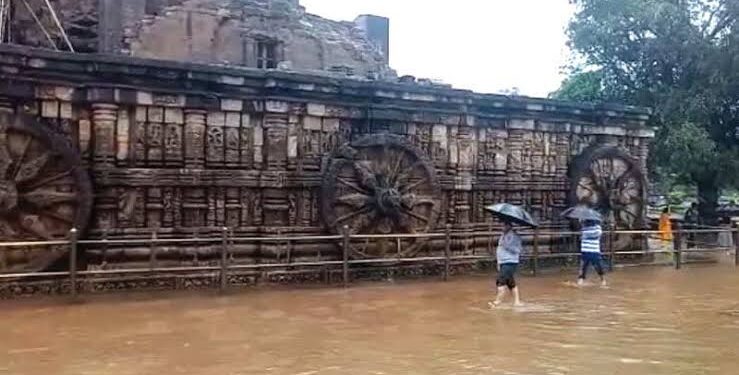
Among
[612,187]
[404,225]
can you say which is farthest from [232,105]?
[612,187]

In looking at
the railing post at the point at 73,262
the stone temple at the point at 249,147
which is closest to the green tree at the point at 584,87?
the stone temple at the point at 249,147

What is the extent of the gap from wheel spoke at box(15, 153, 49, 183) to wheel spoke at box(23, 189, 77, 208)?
22 centimetres

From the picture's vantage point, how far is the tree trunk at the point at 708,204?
811 inches

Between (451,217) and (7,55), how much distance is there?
747 centimetres

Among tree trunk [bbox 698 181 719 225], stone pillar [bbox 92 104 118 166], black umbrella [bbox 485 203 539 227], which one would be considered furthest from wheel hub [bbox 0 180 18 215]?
tree trunk [bbox 698 181 719 225]

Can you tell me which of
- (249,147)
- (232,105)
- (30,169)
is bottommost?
(30,169)

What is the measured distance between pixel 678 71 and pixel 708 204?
3.61 m

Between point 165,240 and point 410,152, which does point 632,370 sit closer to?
point 165,240

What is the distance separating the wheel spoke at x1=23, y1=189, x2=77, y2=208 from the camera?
1038 cm

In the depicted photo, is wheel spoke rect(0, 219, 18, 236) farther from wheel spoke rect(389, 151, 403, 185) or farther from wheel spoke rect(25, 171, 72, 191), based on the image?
wheel spoke rect(389, 151, 403, 185)

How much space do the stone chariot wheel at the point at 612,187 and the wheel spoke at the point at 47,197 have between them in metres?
9.22

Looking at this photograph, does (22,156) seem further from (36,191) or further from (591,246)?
(591,246)

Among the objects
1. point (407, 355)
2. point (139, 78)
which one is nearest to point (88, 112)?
point (139, 78)

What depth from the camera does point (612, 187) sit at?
15688 mm
